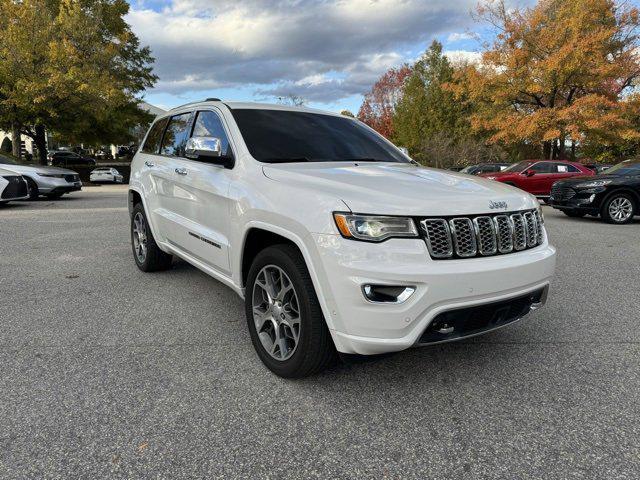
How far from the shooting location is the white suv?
2426mm

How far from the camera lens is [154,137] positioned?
18.0 feet

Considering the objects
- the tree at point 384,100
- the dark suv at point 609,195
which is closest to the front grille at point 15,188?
the dark suv at point 609,195

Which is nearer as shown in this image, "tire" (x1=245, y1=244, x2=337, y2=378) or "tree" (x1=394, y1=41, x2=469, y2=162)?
"tire" (x1=245, y1=244, x2=337, y2=378)

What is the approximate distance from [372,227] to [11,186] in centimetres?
1267

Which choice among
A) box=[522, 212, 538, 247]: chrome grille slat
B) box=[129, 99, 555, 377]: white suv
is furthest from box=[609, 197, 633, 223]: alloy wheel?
box=[522, 212, 538, 247]: chrome grille slat

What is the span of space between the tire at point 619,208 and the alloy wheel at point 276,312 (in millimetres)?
10674

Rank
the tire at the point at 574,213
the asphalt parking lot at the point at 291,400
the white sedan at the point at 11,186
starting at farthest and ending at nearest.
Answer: the white sedan at the point at 11,186
the tire at the point at 574,213
the asphalt parking lot at the point at 291,400

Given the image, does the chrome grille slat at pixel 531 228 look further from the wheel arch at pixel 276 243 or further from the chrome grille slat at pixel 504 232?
the wheel arch at pixel 276 243

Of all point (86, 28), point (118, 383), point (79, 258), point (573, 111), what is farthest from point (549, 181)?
point (86, 28)

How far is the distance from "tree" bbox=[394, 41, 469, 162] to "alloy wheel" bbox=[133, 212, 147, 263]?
33.8 meters

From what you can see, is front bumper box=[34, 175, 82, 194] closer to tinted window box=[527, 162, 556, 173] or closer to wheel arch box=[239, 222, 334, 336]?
wheel arch box=[239, 222, 334, 336]

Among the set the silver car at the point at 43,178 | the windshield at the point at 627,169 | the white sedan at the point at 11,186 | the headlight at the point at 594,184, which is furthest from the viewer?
the silver car at the point at 43,178

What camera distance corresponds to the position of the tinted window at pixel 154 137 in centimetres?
530

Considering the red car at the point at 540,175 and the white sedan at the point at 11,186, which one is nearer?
the white sedan at the point at 11,186
